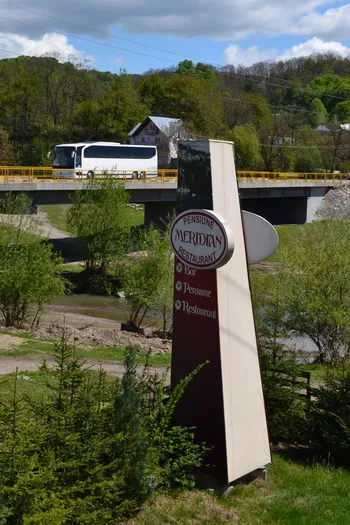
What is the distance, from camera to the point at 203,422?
10.4 m

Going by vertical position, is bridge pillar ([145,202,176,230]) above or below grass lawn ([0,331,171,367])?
above

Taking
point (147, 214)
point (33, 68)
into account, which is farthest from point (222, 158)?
point (33, 68)

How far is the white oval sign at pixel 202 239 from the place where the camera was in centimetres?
1006

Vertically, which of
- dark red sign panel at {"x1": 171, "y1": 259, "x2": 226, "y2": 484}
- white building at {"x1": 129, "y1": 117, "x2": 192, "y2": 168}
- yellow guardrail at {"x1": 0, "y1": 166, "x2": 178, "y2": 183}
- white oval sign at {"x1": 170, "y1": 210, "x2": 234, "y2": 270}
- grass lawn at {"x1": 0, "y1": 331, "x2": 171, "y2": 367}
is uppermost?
white building at {"x1": 129, "y1": 117, "x2": 192, "y2": 168}

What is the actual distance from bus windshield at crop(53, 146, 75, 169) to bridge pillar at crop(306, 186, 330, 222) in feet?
99.6

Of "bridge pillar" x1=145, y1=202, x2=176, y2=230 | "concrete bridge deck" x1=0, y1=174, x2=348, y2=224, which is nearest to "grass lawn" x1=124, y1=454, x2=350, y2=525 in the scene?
"concrete bridge deck" x1=0, y1=174, x2=348, y2=224

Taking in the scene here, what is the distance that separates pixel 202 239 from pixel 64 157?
4471 centimetres

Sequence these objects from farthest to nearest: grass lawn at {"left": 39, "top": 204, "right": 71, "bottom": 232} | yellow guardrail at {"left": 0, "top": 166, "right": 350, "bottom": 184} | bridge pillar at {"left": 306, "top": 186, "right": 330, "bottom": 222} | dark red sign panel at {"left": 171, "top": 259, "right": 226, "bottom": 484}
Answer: bridge pillar at {"left": 306, "top": 186, "right": 330, "bottom": 222}, grass lawn at {"left": 39, "top": 204, "right": 71, "bottom": 232}, yellow guardrail at {"left": 0, "top": 166, "right": 350, "bottom": 184}, dark red sign panel at {"left": 171, "top": 259, "right": 226, "bottom": 484}

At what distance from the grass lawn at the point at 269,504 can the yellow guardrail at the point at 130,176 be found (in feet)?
65.7

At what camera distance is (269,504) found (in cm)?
964

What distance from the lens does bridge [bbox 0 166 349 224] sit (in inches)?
1768

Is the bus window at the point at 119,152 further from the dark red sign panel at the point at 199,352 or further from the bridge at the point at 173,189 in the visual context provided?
the dark red sign panel at the point at 199,352

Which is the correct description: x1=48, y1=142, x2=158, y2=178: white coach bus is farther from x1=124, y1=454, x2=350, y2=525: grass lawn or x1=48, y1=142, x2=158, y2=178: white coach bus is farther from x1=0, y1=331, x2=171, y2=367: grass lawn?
x1=124, y1=454, x2=350, y2=525: grass lawn

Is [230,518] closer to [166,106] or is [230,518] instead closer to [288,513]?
[288,513]
